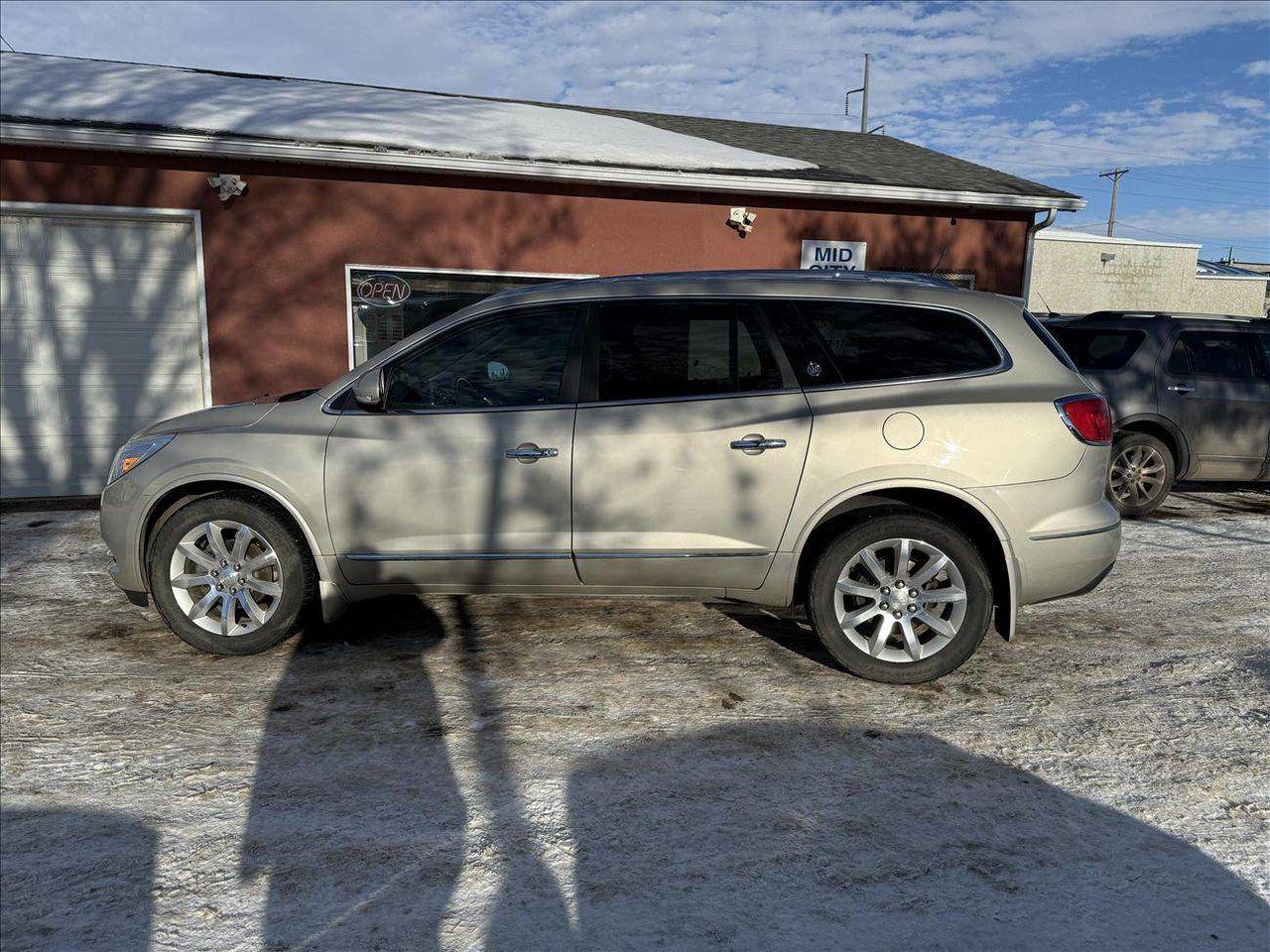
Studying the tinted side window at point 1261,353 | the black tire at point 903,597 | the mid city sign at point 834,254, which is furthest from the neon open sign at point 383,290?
the tinted side window at point 1261,353

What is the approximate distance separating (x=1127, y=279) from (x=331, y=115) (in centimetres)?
3745

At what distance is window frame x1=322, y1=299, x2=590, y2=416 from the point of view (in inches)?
178

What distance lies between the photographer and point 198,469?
4625 millimetres

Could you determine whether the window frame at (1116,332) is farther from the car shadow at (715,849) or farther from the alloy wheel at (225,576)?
the alloy wheel at (225,576)

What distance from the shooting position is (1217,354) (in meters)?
8.46

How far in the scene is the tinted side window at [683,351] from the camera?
4.45 m

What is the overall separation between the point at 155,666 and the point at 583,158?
24.6ft

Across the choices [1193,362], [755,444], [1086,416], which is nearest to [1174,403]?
[1193,362]

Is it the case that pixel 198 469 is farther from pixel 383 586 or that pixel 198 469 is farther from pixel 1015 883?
pixel 1015 883

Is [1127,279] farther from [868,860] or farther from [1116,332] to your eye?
[868,860]

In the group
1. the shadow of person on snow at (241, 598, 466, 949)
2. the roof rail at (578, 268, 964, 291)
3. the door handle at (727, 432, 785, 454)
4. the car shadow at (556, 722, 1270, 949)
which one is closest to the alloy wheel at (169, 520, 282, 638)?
the shadow of person on snow at (241, 598, 466, 949)

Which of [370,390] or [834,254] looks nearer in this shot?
[370,390]

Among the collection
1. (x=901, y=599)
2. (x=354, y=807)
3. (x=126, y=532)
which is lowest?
(x=354, y=807)

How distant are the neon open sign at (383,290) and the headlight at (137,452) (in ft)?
17.5
